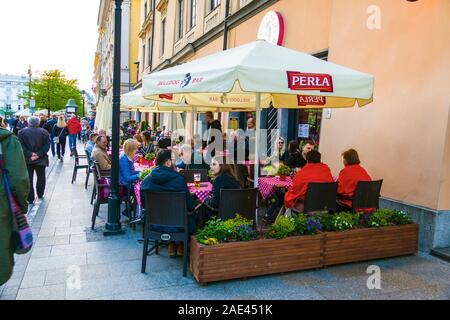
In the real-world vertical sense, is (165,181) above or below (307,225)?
above

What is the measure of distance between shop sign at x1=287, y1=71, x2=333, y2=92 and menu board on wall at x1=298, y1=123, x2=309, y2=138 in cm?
506

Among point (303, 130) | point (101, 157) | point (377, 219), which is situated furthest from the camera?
point (303, 130)

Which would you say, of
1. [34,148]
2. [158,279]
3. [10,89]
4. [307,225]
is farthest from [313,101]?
[10,89]

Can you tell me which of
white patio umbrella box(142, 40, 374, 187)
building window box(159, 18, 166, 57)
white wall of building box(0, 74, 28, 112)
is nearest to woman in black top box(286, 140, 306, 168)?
white patio umbrella box(142, 40, 374, 187)

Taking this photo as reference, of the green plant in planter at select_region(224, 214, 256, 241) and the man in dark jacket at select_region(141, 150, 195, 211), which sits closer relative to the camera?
the green plant in planter at select_region(224, 214, 256, 241)

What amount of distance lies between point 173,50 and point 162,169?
18801 millimetres

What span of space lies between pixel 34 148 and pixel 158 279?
5.24m

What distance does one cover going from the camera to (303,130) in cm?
964

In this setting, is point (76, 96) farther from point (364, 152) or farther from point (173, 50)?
point (364, 152)

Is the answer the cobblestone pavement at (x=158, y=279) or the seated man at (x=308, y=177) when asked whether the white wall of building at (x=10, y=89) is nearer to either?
the cobblestone pavement at (x=158, y=279)

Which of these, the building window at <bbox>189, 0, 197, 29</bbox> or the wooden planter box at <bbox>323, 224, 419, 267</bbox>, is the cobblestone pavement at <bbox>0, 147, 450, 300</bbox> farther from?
the building window at <bbox>189, 0, 197, 29</bbox>

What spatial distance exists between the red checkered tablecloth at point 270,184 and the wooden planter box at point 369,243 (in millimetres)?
1479

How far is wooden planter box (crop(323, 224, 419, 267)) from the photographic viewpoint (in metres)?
4.68

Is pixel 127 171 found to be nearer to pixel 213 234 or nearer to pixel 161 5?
pixel 213 234
